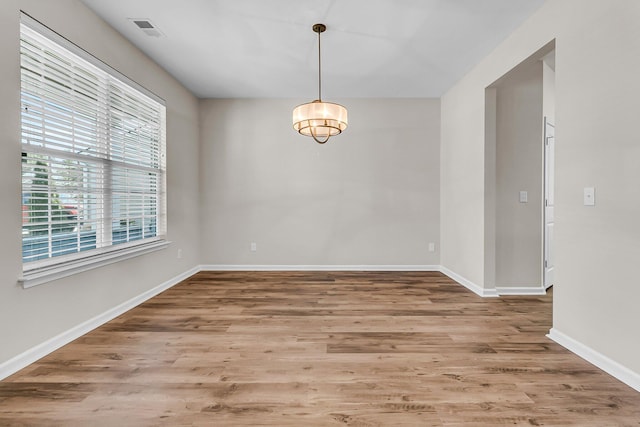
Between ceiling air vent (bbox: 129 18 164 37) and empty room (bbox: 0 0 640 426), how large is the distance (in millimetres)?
84

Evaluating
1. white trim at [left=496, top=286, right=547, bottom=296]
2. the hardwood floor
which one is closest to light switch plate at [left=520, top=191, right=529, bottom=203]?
white trim at [left=496, top=286, right=547, bottom=296]

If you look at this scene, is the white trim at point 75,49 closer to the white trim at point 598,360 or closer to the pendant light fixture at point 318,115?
the pendant light fixture at point 318,115

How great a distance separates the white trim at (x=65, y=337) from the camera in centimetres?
191

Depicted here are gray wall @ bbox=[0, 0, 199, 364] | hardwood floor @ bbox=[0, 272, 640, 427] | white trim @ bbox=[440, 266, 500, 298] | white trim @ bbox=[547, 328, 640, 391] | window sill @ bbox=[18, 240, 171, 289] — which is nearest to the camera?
hardwood floor @ bbox=[0, 272, 640, 427]

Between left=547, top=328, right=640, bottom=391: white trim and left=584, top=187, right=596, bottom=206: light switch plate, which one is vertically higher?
left=584, top=187, right=596, bottom=206: light switch plate

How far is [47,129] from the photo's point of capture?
7.26ft

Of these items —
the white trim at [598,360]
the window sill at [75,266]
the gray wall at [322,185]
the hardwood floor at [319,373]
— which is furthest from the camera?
the gray wall at [322,185]

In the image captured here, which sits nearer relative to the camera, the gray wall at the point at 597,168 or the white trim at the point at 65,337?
the gray wall at the point at 597,168

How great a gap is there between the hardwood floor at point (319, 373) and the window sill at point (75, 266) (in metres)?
0.53

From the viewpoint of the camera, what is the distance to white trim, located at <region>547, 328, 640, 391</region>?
1.78 m

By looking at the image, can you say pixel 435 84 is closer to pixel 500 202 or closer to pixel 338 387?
pixel 500 202

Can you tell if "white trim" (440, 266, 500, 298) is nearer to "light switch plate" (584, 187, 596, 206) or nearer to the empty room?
the empty room

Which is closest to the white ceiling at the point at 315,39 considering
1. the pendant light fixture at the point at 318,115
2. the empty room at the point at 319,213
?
the empty room at the point at 319,213

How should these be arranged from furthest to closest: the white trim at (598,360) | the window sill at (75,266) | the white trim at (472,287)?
1. the white trim at (472,287)
2. the window sill at (75,266)
3. the white trim at (598,360)
